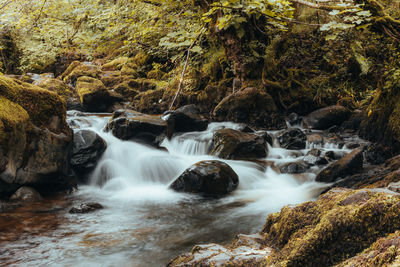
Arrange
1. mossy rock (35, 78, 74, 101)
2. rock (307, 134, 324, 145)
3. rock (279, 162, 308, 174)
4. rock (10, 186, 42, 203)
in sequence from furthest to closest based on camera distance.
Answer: mossy rock (35, 78, 74, 101) → rock (307, 134, 324, 145) → rock (279, 162, 308, 174) → rock (10, 186, 42, 203)

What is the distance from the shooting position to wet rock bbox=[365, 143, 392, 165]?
691 centimetres

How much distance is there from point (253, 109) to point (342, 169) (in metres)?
4.45

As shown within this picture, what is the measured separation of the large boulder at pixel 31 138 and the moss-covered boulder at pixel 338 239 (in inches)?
164

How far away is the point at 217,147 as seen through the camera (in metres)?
8.05

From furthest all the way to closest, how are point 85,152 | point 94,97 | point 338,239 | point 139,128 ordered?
point 94,97 < point 139,128 < point 85,152 < point 338,239

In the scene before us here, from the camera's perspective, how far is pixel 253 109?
33.3 ft

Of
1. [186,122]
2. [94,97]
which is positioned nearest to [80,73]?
[94,97]

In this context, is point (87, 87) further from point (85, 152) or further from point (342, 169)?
point (342, 169)

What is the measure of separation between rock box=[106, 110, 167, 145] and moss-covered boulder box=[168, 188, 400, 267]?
6304mm

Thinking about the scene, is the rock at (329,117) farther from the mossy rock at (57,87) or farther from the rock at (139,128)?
the mossy rock at (57,87)

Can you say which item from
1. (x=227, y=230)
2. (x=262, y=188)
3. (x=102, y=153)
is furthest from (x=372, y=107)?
(x=102, y=153)

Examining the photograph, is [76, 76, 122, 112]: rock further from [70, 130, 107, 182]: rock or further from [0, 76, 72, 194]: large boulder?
[0, 76, 72, 194]: large boulder

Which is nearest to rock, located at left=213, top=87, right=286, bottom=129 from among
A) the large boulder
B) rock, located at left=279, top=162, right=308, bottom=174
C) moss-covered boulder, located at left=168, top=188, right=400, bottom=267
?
rock, located at left=279, top=162, right=308, bottom=174

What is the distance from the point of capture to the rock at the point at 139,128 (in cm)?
795
